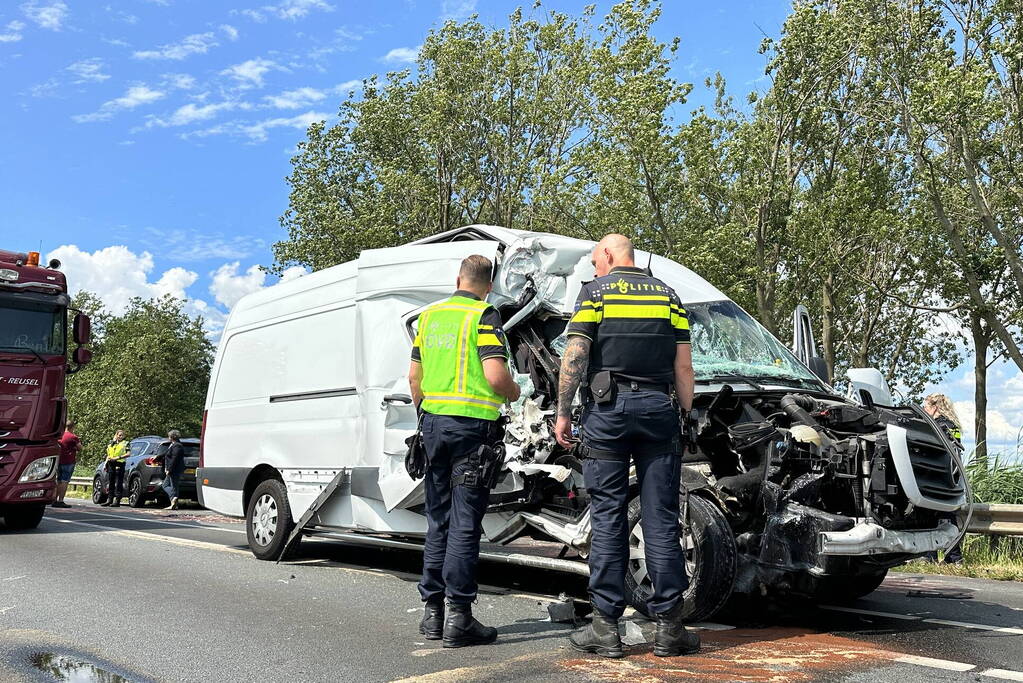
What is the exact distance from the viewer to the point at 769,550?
522 cm

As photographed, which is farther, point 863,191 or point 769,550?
point 863,191

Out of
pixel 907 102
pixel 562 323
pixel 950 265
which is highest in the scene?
pixel 907 102

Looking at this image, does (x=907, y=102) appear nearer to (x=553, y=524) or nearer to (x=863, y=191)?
(x=863, y=191)

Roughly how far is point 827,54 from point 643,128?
434 cm

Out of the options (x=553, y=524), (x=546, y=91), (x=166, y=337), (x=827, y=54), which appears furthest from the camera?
(x=166, y=337)

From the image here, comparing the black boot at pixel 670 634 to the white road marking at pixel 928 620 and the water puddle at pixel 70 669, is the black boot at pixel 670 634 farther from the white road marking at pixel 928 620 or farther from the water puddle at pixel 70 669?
the water puddle at pixel 70 669

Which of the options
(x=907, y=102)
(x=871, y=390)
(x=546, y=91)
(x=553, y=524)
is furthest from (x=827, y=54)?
(x=553, y=524)

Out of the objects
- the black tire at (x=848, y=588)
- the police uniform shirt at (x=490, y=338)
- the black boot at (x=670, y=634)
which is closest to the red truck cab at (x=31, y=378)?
the police uniform shirt at (x=490, y=338)

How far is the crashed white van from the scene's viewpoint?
208 inches

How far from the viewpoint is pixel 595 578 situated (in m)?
4.60

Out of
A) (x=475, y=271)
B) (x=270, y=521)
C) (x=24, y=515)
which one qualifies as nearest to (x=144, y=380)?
(x=24, y=515)

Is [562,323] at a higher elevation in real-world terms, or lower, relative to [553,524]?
higher

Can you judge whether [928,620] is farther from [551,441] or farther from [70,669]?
[70,669]

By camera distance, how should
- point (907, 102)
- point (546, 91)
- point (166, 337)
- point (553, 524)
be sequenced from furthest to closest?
point (166, 337) < point (546, 91) < point (907, 102) < point (553, 524)
